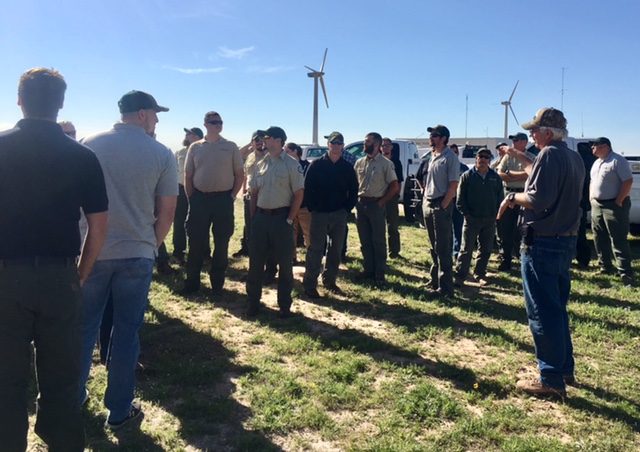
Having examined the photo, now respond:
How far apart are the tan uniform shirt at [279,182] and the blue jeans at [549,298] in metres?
2.51

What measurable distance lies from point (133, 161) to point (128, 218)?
1.15 feet

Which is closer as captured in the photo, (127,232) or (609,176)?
(127,232)

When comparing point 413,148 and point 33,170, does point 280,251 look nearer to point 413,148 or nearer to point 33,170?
point 33,170

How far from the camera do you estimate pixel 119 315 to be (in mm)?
3031

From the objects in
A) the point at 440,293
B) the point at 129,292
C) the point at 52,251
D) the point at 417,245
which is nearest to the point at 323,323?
the point at 440,293

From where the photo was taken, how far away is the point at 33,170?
2.13 metres

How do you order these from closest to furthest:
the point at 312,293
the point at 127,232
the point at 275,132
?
1. the point at 127,232
2. the point at 275,132
3. the point at 312,293

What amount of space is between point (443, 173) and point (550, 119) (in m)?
2.36

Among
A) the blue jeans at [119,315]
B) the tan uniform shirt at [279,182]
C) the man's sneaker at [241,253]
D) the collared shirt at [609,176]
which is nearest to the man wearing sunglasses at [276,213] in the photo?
the tan uniform shirt at [279,182]

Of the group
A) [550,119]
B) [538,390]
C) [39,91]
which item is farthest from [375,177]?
[39,91]

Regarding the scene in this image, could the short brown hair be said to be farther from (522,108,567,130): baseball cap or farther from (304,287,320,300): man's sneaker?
(304,287,320,300): man's sneaker

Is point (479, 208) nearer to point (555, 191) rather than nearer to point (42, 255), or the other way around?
point (555, 191)

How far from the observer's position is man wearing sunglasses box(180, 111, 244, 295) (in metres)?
5.82

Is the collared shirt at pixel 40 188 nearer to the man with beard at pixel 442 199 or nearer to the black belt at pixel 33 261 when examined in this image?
the black belt at pixel 33 261
